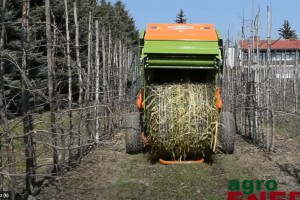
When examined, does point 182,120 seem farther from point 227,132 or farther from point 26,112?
point 26,112

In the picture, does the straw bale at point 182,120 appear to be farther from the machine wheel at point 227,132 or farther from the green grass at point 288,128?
the green grass at point 288,128

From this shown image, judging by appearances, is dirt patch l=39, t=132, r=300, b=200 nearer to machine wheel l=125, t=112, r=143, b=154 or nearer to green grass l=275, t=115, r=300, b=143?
machine wheel l=125, t=112, r=143, b=154

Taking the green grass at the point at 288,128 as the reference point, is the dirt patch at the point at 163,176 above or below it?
above

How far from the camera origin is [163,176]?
25.6ft

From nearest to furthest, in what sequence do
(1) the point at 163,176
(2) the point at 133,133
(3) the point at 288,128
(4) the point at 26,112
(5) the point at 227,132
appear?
1. (4) the point at 26,112
2. (1) the point at 163,176
3. (5) the point at 227,132
4. (2) the point at 133,133
5. (3) the point at 288,128

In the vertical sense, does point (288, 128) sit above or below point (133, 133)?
below

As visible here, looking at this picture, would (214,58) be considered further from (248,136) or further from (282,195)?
(248,136)

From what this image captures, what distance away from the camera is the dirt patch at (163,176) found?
22.0 feet

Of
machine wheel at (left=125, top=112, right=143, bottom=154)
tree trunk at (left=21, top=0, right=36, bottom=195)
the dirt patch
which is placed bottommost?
the dirt patch

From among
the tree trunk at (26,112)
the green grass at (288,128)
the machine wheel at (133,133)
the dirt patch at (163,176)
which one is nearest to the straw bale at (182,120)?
the dirt patch at (163,176)

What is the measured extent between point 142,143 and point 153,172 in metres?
1.57

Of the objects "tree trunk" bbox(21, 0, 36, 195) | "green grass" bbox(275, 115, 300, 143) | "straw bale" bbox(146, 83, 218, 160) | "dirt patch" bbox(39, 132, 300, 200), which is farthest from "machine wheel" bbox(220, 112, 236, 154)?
"tree trunk" bbox(21, 0, 36, 195)

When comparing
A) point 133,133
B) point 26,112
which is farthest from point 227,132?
point 26,112

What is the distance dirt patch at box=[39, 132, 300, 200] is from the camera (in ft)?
22.0
